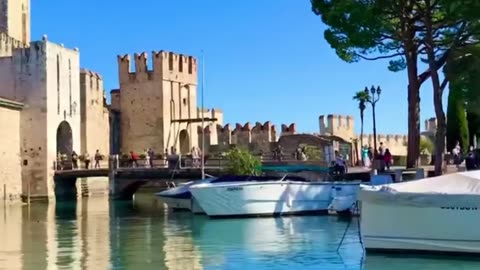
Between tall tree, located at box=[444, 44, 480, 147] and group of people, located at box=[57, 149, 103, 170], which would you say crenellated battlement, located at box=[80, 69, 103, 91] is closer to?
group of people, located at box=[57, 149, 103, 170]

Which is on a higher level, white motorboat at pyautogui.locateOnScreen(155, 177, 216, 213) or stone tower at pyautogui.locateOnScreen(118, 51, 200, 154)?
stone tower at pyautogui.locateOnScreen(118, 51, 200, 154)

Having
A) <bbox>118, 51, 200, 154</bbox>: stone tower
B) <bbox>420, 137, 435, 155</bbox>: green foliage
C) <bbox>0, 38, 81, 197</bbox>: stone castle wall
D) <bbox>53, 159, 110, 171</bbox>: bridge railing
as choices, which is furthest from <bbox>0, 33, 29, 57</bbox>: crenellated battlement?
<bbox>420, 137, 435, 155</bbox>: green foliage

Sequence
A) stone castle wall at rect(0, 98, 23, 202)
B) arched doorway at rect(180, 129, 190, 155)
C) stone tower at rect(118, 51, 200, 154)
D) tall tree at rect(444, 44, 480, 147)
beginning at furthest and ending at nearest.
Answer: arched doorway at rect(180, 129, 190, 155) → stone tower at rect(118, 51, 200, 154) → stone castle wall at rect(0, 98, 23, 202) → tall tree at rect(444, 44, 480, 147)

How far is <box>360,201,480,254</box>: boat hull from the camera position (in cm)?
1427

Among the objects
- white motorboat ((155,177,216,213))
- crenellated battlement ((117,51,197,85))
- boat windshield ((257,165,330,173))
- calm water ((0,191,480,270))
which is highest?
crenellated battlement ((117,51,197,85))

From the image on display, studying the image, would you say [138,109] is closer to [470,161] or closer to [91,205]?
[91,205]

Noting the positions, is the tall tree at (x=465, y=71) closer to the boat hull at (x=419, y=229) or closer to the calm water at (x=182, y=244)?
the calm water at (x=182, y=244)

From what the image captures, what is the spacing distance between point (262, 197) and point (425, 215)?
1118 centimetres

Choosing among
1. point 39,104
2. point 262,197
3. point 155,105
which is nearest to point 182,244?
point 262,197

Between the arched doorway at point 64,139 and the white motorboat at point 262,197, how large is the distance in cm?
1857

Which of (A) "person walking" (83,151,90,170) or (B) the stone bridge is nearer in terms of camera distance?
(B) the stone bridge

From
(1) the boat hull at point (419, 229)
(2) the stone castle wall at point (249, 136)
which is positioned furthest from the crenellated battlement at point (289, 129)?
(1) the boat hull at point (419, 229)

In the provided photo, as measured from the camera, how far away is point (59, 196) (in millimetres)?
40906

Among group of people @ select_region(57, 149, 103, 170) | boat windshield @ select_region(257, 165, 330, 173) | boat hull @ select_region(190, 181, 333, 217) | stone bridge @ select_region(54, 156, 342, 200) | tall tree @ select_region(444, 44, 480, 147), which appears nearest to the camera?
boat hull @ select_region(190, 181, 333, 217)
